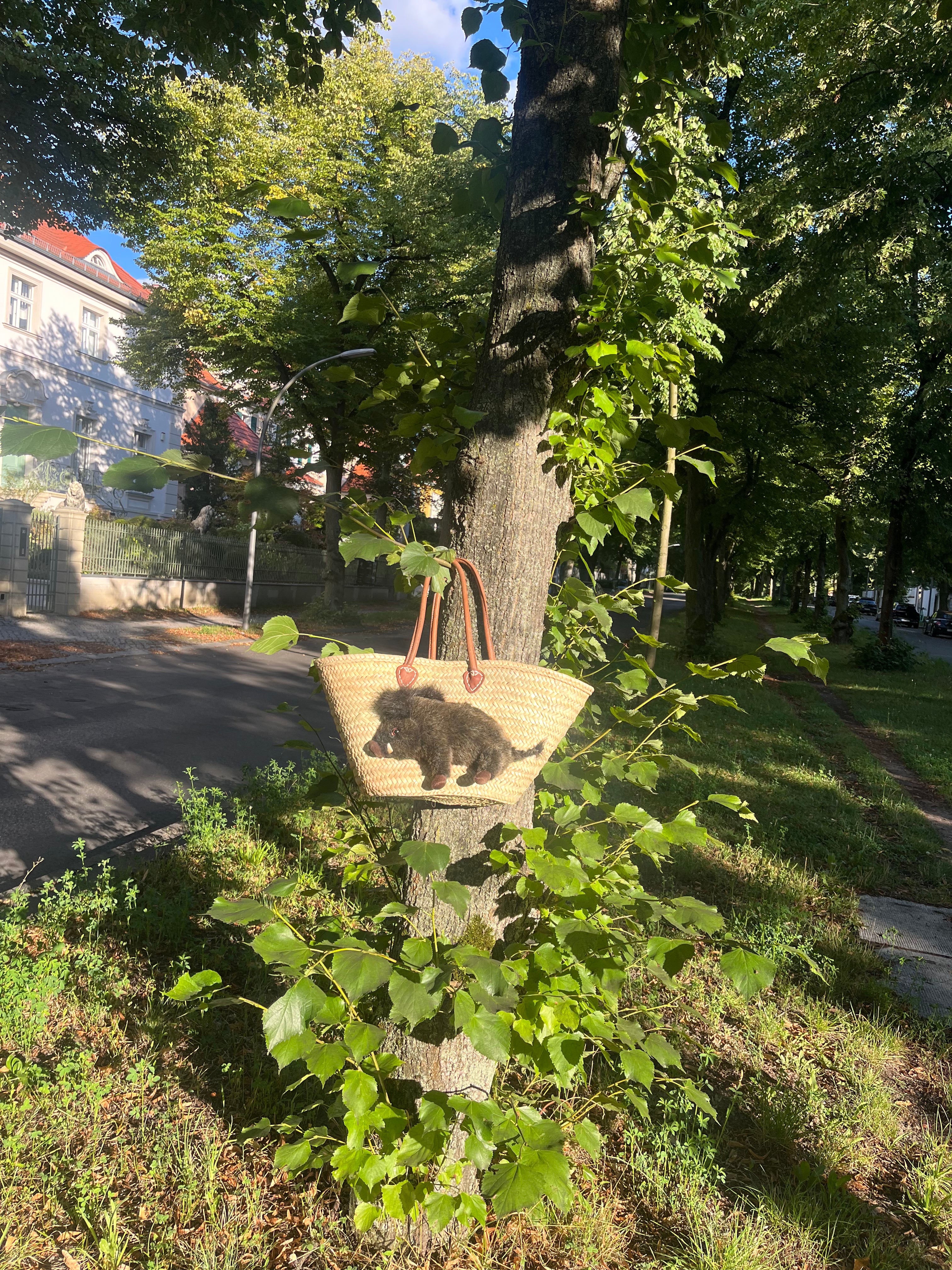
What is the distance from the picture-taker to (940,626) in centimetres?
4619

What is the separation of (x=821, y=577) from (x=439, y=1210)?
126 feet

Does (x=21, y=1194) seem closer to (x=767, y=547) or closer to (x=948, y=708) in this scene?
(x=948, y=708)

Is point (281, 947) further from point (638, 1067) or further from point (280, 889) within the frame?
point (638, 1067)

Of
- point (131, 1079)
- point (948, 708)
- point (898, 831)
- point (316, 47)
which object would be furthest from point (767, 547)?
point (131, 1079)

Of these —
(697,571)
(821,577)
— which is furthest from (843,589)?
(821,577)

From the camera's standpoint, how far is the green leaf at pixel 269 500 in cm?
175

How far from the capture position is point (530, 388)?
2.10 meters

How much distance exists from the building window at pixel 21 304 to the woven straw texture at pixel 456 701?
31.1 metres

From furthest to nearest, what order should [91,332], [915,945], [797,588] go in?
[797,588]
[91,332]
[915,945]

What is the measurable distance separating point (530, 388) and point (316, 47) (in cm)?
346

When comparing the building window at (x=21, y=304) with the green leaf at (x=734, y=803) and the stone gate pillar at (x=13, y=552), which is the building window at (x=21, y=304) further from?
the green leaf at (x=734, y=803)

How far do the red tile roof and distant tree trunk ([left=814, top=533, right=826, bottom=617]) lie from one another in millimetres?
27694

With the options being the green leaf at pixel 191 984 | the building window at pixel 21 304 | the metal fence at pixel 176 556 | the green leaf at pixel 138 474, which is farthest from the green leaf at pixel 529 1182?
the building window at pixel 21 304

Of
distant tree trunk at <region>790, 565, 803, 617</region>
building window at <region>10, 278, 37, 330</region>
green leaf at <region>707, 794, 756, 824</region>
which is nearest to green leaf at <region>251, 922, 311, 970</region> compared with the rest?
green leaf at <region>707, 794, 756, 824</region>
